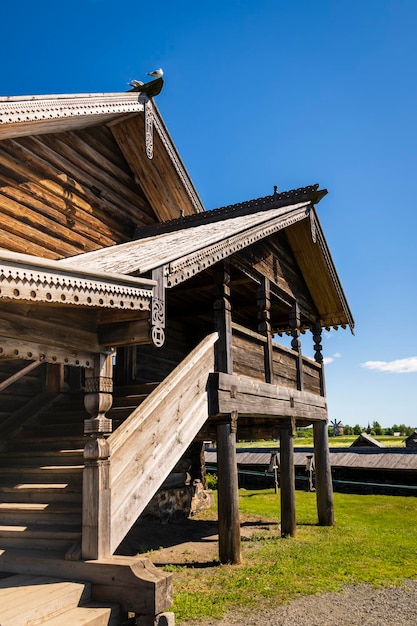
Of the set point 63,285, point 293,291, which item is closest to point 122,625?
point 63,285

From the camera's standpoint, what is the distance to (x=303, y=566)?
28.6 feet

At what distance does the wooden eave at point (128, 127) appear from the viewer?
711cm

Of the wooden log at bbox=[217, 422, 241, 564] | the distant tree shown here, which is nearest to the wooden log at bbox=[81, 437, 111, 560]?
the wooden log at bbox=[217, 422, 241, 564]

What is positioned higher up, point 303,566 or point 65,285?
point 65,285

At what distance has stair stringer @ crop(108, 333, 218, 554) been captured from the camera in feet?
17.2

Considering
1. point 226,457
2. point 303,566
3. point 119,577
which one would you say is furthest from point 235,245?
point 303,566

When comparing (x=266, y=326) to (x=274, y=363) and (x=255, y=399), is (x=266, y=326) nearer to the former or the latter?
(x=274, y=363)

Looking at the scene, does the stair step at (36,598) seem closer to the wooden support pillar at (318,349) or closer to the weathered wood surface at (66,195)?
the weathered wood surface at (66,195)

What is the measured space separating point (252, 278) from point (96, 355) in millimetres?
5191

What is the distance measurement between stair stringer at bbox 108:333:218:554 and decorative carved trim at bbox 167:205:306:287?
4.41 ft

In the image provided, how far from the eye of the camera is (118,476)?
5.23m

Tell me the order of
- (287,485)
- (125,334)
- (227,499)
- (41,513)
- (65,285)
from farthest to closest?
(287,485) → (227,499) → (41,513) → (125,334) → (65,285)

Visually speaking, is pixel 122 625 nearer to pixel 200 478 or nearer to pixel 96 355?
pixel 96 355

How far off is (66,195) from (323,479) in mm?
9666
